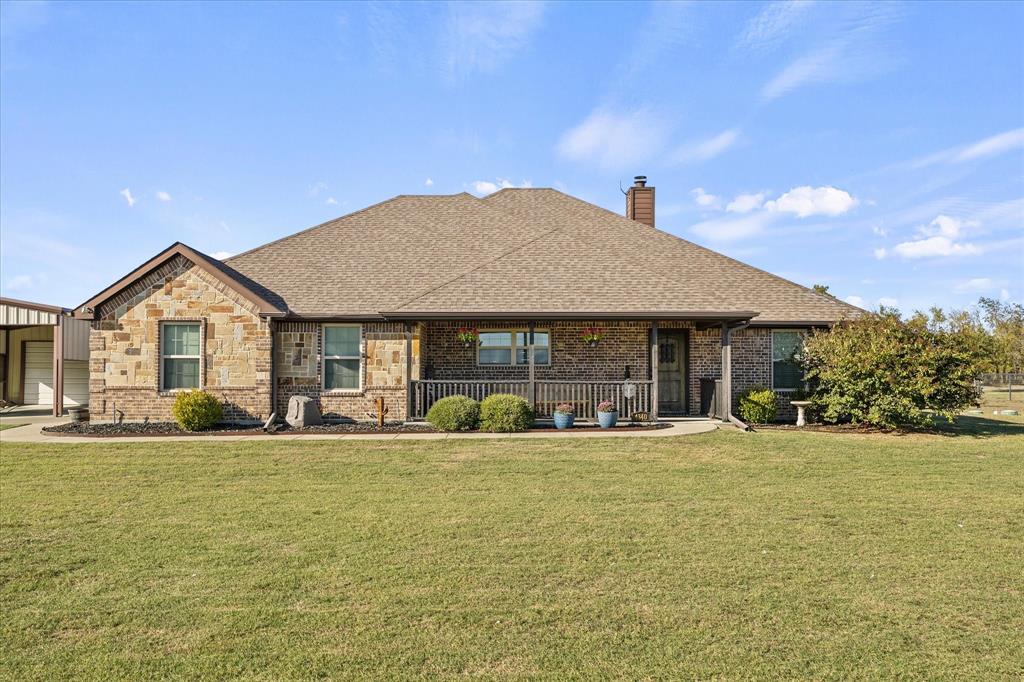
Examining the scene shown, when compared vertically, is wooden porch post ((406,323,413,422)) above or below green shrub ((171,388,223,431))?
above

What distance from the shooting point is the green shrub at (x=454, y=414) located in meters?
13.6

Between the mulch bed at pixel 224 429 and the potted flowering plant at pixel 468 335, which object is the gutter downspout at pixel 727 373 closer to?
the mulch bed at pixel 224 429

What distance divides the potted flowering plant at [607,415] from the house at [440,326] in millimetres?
682

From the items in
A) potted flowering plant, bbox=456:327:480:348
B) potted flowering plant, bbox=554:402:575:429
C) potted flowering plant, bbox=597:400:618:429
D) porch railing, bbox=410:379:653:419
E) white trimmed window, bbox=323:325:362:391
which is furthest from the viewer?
potted flowering plant, bbox=456:327:480:348

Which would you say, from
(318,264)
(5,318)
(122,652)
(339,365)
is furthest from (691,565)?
(5,318)

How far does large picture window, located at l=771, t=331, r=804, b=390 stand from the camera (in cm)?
1634

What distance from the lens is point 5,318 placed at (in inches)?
736

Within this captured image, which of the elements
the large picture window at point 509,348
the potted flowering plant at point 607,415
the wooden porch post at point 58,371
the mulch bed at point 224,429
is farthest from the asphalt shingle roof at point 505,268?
the wooden porch post at point 58,371

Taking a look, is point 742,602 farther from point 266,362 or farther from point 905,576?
point 266,362

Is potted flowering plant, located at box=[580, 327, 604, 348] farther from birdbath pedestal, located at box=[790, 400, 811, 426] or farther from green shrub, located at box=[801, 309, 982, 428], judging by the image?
green shrub, located at box=[801, 309, 982, 428]

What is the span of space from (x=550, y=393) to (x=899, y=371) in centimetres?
801

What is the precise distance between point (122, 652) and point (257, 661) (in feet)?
2.96

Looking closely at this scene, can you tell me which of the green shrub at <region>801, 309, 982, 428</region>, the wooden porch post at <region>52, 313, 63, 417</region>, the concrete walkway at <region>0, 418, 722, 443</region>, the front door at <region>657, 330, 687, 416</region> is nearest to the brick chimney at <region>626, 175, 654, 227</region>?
the front door at <region>657, 330, 687, 416</region>

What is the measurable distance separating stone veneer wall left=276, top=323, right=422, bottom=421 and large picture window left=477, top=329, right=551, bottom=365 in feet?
6.43
